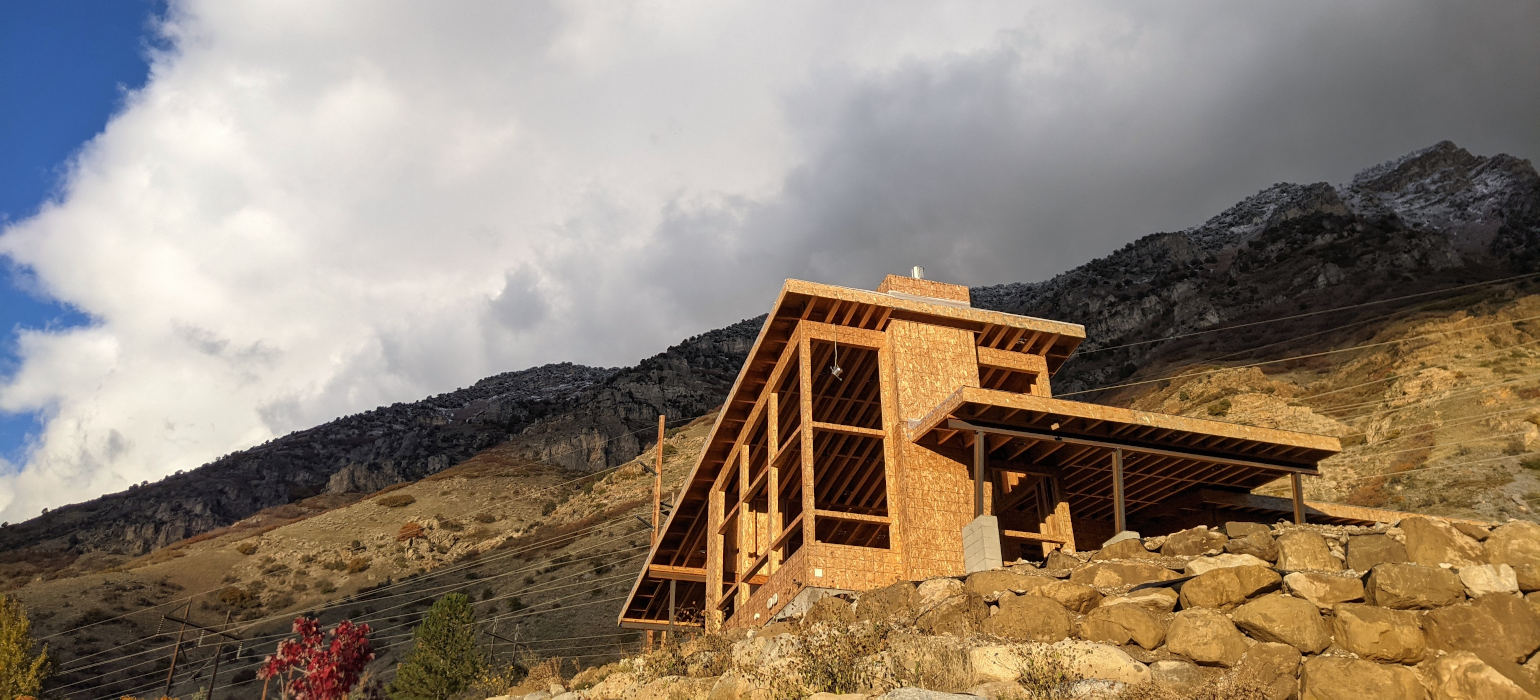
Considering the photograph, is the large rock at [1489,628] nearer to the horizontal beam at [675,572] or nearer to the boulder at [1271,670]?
the boulder at [1271,670]

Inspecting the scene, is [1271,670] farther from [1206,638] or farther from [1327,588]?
[1327,588]

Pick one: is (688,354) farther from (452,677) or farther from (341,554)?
(452,677)

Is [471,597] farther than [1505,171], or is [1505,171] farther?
[1505,171]

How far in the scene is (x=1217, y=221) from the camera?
131375 mm

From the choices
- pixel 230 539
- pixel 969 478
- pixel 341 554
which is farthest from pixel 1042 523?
pixel 230 539

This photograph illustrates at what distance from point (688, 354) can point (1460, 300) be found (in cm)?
6940

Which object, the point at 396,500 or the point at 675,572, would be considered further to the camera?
the point at 396,500

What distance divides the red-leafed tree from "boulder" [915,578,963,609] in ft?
71.1

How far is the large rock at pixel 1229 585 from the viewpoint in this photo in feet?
33.3

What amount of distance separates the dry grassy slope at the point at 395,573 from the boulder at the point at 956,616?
33370 millimetres

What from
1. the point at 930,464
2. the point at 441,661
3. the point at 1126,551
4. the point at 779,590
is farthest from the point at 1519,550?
the point at 441,661

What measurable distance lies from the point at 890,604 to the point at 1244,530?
460 centimetres

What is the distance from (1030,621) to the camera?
1069 cm

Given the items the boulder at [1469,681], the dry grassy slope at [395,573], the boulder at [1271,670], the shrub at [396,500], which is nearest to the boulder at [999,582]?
the boulder at [1271,670]
